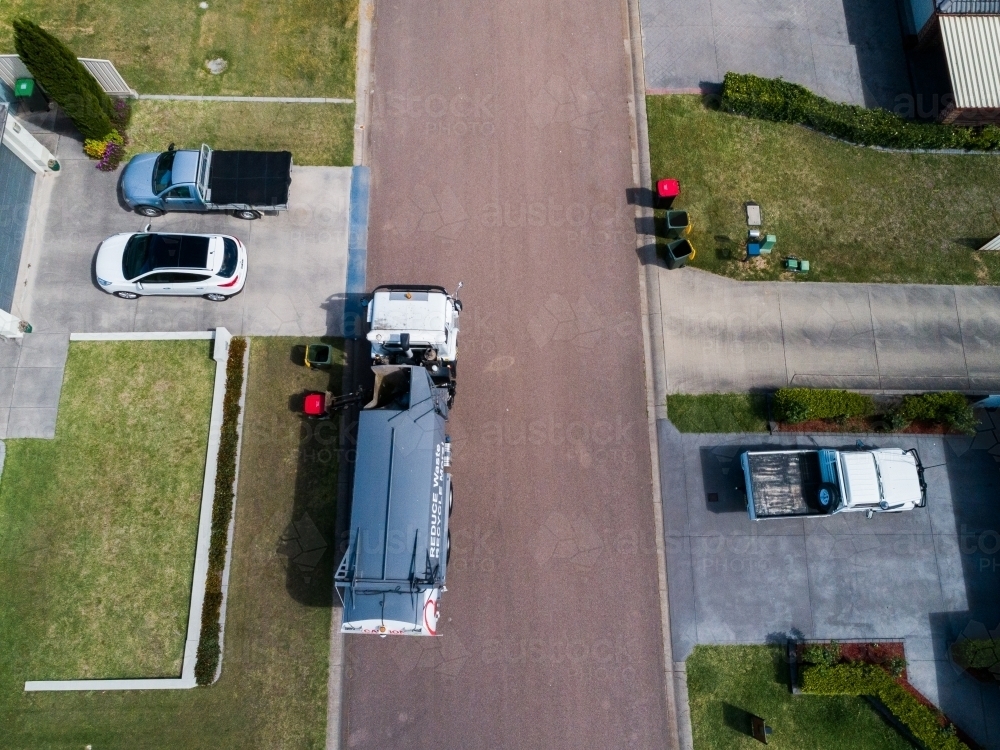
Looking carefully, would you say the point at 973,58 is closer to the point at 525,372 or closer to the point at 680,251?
the point at 680,251

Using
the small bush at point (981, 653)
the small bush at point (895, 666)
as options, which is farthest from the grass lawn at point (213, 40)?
the small bush at point (981, 653)

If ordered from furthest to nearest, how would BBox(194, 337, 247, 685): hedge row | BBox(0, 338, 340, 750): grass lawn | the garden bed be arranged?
BBox(194, 337, 247, 685): hedge row, the garden bed, BBox(0, 338, 340, 750): grass lawn

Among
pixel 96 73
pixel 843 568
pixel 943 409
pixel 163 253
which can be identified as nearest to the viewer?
pixel 843 568

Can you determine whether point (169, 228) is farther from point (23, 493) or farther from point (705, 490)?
point (705, 490)

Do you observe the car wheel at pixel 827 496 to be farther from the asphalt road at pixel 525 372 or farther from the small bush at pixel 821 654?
the asphalt road at pixel 525 372

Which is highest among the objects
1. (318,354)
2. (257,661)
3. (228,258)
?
(228,258)

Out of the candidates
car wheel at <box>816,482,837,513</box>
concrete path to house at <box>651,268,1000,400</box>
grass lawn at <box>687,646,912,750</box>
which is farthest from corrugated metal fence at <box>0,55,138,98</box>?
grass lawn at <box>687,646,912,750</box>

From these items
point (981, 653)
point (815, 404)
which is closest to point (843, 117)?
point (815, 404)

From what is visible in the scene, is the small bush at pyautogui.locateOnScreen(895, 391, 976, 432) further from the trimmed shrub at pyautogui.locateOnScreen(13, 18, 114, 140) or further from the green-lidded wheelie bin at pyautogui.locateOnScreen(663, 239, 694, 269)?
the trimmed shrub at pyautogui.locateOnScreen(13, 18, 114, 140)
